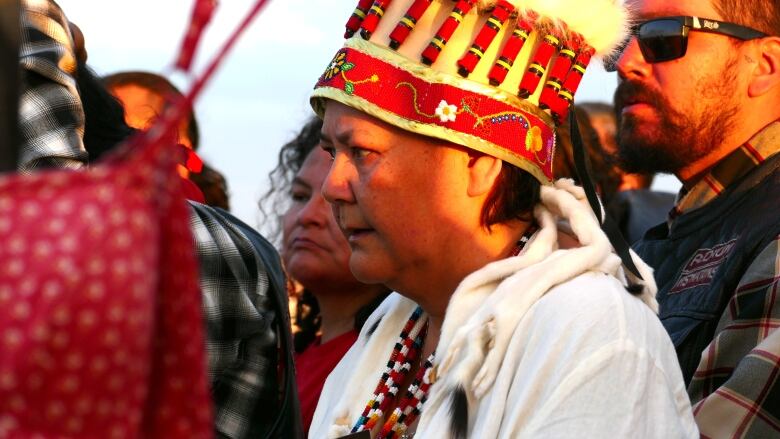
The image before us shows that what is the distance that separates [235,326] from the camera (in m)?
2.58

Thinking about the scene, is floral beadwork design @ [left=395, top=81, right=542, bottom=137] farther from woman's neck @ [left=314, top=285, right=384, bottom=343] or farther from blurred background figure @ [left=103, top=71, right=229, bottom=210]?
blurred background figure @ [left=103, top=71, right=229, bottom=210]

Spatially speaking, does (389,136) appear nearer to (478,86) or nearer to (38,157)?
(478,86)

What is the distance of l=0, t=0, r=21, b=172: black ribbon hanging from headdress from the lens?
1.13m

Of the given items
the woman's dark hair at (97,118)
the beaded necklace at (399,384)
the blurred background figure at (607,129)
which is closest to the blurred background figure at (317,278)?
the beaded necklace at (399,384)

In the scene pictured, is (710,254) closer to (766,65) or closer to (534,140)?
(766,65)

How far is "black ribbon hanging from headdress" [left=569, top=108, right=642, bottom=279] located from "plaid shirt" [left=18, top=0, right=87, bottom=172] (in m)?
1.03

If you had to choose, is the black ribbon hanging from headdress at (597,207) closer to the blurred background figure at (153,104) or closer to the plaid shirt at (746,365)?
the plaid shirt at (746,365)

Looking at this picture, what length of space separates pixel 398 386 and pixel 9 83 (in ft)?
5.71

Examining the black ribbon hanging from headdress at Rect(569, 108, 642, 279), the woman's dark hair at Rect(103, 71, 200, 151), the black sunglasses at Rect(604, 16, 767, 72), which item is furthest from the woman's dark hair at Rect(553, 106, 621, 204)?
the black ribbon hanging from headdress at Rect(569, 108, 642, 279)

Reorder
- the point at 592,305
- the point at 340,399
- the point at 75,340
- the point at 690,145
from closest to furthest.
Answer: the point at 75,340 → the point at 592,305 → the point at 340,399 → the point at 690,145

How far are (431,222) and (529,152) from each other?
0.26 metres

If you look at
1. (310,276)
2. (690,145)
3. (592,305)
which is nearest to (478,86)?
(592,305)

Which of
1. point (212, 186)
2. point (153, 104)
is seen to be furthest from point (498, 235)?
point (153, 104)

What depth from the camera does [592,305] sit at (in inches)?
88.2
